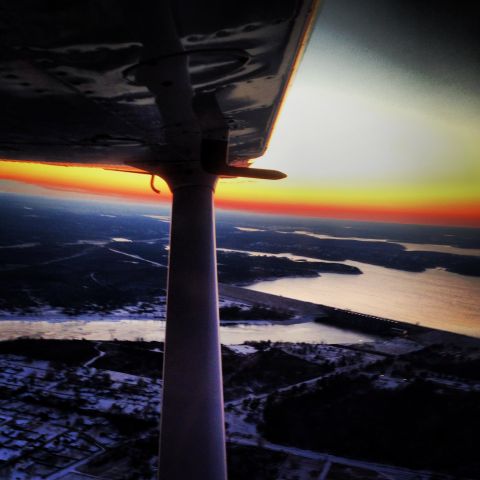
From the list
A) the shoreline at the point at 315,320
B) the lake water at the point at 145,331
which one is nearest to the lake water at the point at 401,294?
the shoreline at the point at 315,320

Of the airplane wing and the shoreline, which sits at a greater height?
the airplane wing

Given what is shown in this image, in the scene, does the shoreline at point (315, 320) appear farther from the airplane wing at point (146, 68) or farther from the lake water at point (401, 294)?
the airplane wing at point (146, 68)

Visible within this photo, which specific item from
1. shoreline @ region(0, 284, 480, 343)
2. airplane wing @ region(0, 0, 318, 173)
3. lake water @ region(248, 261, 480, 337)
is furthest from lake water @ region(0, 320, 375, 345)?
airplane wing @ region(0, 0, 318, 173)

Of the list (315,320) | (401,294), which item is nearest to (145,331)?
(315,320)

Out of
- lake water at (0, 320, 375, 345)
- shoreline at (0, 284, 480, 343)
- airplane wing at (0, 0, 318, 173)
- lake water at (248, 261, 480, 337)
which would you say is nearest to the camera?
airplane wing at (0, 0, 318, 173)

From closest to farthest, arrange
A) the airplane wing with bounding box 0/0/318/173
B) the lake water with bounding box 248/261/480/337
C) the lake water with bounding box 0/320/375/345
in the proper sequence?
the airplane wing with bounding box 0/0/318/173 < the lake water with bounding box 0/320/375/345 < the lake water with bounding box 248/261/480/337

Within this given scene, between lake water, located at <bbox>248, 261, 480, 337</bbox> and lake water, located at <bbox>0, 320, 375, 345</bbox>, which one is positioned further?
lake water, located at <bbox>248, 261, 480, 337</bbox>

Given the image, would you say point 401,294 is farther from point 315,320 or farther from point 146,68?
point 146,68

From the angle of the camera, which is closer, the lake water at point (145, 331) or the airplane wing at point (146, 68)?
the airplane wing at point (146, 68)

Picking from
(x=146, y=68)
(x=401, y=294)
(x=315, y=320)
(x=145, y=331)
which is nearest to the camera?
(x=146, y=68)

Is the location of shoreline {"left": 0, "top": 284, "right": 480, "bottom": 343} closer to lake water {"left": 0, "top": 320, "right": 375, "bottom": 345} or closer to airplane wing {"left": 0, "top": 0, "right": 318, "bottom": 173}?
lake water {"left": 0, "top": 320, "right": 375, "bottom": 345}

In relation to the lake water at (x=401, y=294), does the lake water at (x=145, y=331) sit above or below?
below
